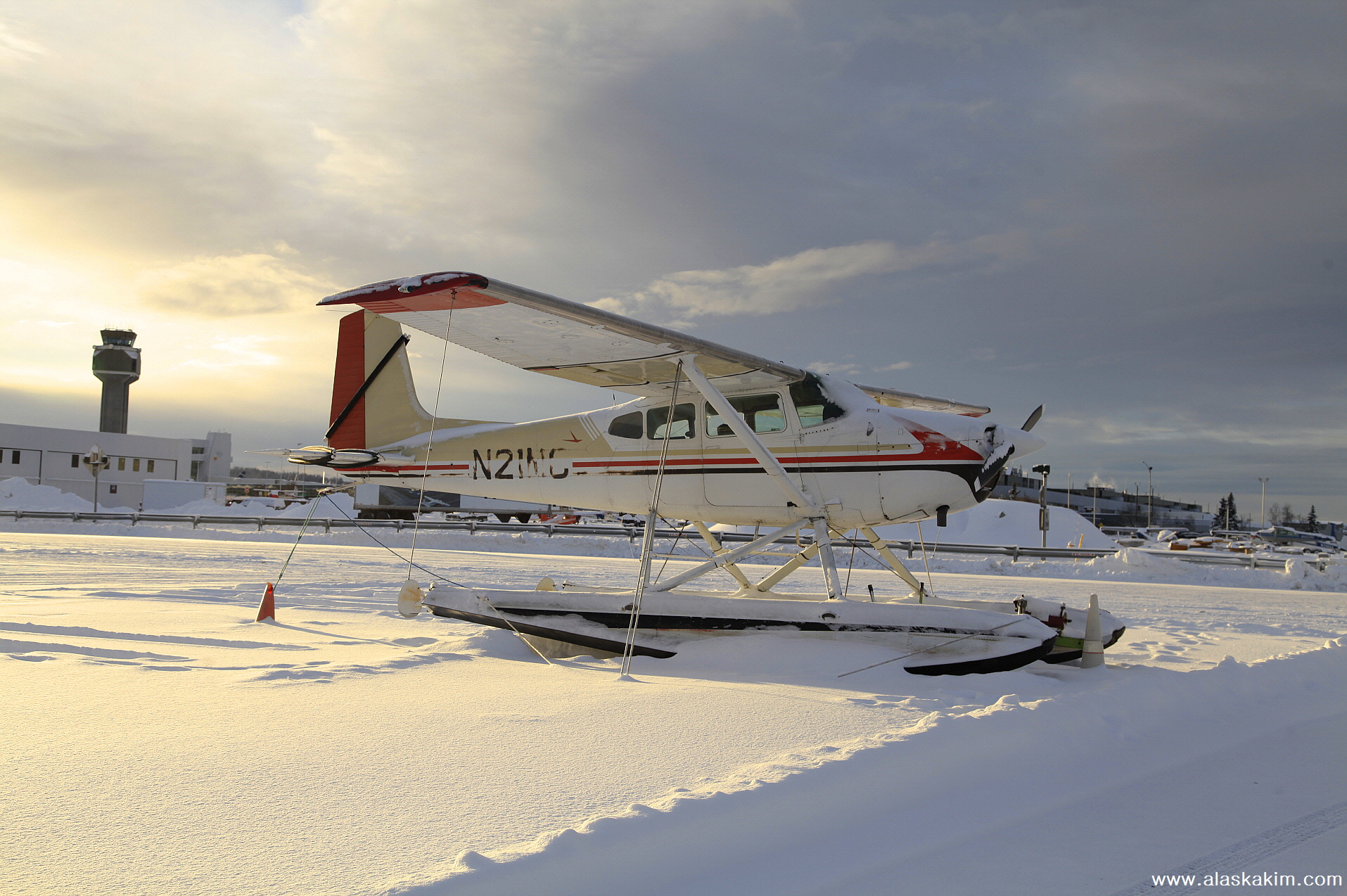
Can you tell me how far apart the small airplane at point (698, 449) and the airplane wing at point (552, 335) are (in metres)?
0.02

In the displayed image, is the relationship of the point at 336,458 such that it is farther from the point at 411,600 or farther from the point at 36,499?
the point at 36,499

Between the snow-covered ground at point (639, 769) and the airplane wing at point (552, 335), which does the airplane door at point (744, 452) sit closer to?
the airplane wing at point (552, 335)

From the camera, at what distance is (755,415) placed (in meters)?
8.08

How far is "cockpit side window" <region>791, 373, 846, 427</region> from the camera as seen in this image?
25.6ft

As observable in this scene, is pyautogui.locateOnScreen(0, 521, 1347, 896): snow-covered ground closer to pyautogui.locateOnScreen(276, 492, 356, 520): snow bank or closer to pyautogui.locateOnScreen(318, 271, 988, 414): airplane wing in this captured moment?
pyautogui.locateOnScreen(318, 271, 988, 414): airplane wing

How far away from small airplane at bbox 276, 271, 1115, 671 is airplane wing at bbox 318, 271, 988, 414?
0.02m

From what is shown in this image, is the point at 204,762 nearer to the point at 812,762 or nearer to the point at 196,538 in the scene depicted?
the point at 812,762

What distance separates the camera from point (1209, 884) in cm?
289

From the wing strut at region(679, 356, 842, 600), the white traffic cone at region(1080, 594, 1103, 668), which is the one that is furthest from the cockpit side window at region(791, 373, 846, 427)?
the white traffic cone at region(1080, 594, 1103, 668)

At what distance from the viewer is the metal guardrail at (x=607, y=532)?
810 inches

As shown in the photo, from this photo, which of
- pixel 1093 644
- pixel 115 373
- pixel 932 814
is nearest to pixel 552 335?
pixel 932 814

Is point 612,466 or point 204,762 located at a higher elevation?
point 612,466

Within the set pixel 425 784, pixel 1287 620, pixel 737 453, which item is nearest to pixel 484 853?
pixel 425 784

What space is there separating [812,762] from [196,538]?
2698cm
